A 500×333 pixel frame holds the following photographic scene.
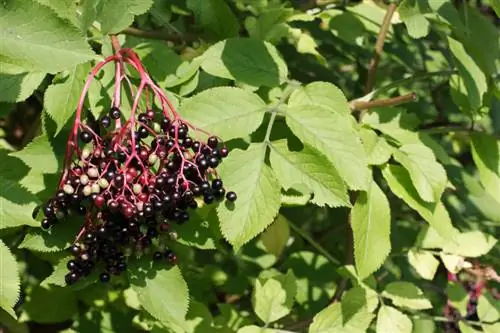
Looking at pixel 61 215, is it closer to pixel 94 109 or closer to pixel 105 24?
pixel 94 109

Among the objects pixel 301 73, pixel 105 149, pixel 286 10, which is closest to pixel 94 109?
pixel 105 149

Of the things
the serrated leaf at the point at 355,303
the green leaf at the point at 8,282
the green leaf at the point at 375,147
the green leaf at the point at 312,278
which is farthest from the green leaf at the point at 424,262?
the green leaf at the point at 8,282

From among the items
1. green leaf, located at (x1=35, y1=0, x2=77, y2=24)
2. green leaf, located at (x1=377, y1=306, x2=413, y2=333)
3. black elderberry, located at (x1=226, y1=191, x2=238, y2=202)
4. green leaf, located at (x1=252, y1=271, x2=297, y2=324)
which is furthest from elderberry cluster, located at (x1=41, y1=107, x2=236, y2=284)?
green leaf, located at (x1=377, y1=306, x2=413, y2=333)

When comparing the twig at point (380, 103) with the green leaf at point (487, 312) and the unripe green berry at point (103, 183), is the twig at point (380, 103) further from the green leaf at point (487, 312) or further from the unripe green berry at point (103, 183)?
the unripe green berry at point (103, 183)

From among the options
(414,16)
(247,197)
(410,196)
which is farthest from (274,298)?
(414,16)

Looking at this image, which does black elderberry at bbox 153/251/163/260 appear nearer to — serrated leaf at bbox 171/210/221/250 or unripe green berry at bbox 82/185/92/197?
serrated leaf at bbox 171/210/221/250
